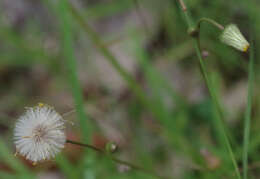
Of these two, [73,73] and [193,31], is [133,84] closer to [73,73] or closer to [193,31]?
[73,73]

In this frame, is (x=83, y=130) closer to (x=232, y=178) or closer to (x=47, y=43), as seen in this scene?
(x=232, y=178)

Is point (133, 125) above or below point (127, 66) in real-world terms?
below

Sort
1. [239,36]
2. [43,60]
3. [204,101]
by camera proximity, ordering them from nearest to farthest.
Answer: [239,36] < [204,101] < [43,60]

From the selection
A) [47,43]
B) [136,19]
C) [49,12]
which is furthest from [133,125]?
[49,12]

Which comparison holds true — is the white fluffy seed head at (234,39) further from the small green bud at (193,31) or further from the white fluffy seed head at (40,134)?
the white fluffy seed head at (40,134)

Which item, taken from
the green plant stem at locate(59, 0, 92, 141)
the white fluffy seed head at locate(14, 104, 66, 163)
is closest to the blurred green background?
the green plant stem at locate(59, 0, 92, 141)

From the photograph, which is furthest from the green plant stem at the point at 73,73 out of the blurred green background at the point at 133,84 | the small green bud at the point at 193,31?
the small green bud at the point at 193,31
